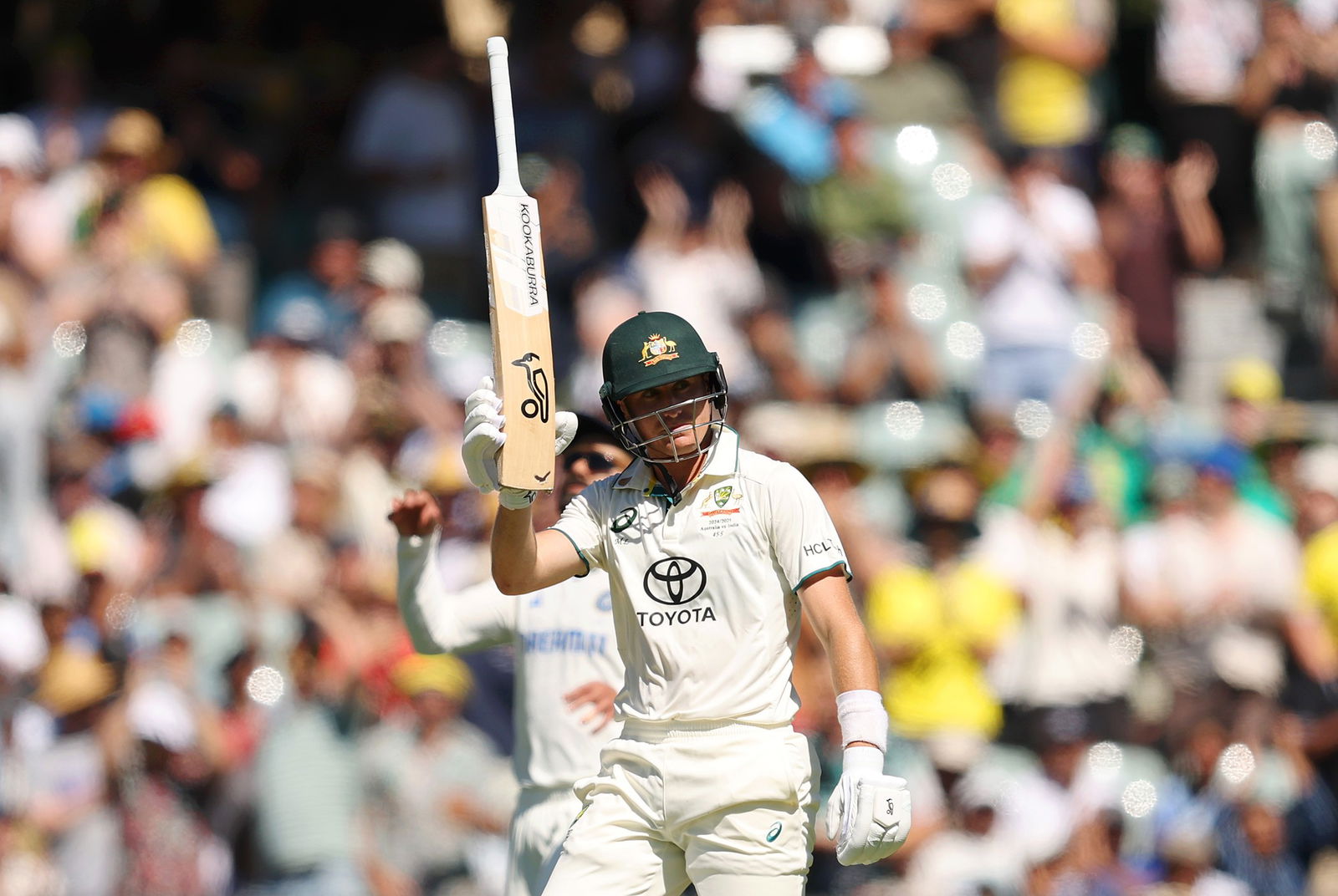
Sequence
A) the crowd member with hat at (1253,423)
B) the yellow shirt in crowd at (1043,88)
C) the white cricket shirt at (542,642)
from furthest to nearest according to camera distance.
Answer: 1. the yellow shirt in crowd at (1043,88)
2. the crowd member with hat at (1253,423)
3. the white cricket shirt at (542,642)

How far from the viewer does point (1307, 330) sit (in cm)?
1229

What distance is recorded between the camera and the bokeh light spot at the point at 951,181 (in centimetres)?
1215

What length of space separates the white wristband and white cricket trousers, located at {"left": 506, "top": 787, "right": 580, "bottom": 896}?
1.76 m

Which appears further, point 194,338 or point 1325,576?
point 194,338

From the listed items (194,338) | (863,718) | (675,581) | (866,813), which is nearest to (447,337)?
(194,338)

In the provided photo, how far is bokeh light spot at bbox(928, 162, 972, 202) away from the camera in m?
12.1

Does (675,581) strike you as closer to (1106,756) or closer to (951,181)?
(1106,756)

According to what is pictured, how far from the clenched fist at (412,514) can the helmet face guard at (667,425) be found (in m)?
1.23

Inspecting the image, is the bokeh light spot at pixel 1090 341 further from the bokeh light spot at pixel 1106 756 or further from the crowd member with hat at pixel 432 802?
the crowd member with hat at pixel 432 802

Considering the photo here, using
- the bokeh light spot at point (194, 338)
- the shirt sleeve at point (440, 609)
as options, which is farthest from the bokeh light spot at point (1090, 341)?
the shirt sleeve at point (440, 609)

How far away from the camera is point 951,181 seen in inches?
480

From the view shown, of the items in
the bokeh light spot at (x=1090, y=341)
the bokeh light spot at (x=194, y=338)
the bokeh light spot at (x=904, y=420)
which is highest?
the bokeh light spot at (x=194, y=338)

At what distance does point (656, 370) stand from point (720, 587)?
58 cm

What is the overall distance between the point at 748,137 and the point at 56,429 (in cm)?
448
